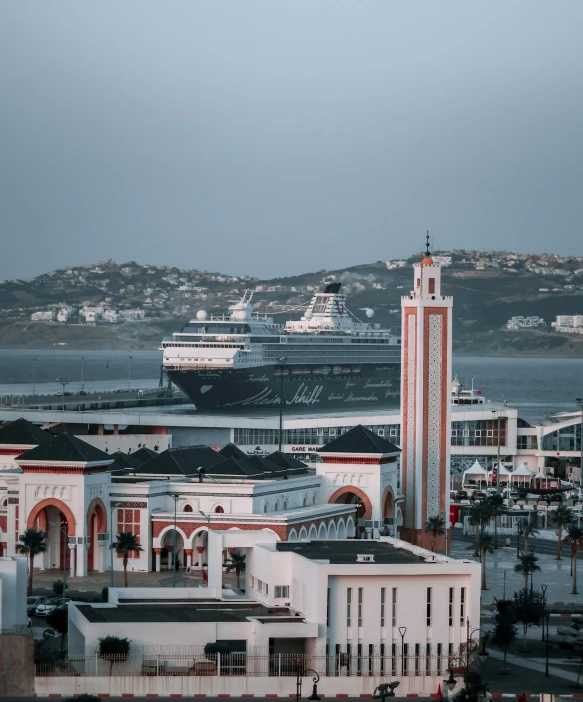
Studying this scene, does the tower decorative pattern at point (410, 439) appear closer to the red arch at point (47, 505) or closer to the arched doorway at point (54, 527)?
the arched doorway at point (54, 527)

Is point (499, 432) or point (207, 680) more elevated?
point (499, 432)

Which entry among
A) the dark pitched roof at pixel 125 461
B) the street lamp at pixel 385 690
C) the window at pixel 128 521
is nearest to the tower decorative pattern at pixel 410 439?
the dark pitched roof at pixel 125 461

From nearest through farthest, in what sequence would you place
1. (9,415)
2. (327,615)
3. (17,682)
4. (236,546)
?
(17,682) < (327,615) < (236,546) < (9,415)

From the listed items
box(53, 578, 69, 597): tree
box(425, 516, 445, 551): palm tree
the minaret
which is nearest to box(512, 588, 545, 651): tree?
box(53, 578, 69, 597): tree

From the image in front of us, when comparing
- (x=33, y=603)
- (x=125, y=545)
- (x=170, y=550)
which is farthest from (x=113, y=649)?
(x=170, y=550)

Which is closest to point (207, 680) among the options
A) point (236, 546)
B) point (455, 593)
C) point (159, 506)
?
point (455, 593)

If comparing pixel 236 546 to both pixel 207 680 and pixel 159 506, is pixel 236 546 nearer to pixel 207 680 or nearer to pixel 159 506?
pixel 159 506

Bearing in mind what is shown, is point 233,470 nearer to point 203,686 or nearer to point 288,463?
point 288,463
